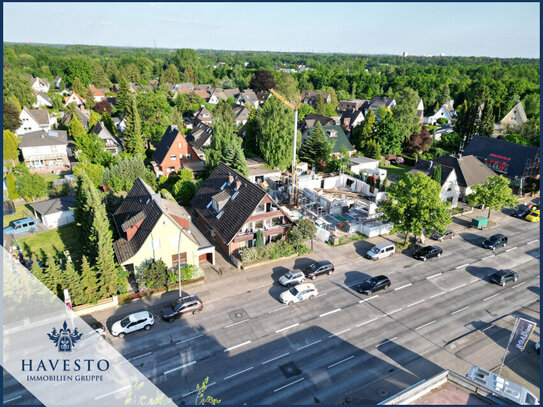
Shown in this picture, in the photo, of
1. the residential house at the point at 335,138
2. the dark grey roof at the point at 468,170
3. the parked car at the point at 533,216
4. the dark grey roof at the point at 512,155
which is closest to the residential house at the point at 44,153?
the residential house at the point at 335,138

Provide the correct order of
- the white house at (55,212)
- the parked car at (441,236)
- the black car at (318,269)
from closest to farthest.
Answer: the black car at (318,269)
the parked car at (441,236)
the white house at (55,212)

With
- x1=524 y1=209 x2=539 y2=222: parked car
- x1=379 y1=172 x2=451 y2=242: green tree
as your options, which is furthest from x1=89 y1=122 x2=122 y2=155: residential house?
x1=524 y1=209 x2=539 y2=222: parked car

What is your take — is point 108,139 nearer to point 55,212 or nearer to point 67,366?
point 55,212

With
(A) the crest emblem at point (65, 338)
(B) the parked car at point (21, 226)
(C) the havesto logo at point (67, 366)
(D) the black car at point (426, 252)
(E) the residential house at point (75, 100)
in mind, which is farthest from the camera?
(E) the residential house at point (75, 100)

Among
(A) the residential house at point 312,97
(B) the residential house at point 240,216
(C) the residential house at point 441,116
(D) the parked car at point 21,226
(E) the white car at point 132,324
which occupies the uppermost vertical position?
(A) the residential house at point 312,97

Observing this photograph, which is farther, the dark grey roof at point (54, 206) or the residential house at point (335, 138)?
the residential house at point (335, 138)

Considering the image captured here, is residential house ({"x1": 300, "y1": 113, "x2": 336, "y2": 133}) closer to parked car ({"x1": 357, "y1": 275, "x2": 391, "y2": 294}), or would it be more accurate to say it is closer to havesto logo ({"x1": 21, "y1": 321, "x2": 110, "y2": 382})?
parked car ({"x1": 357, "y1": 275, "x2": 391, "y2": 294})

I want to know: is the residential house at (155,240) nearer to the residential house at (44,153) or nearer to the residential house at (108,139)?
the residential house at (44,153)
